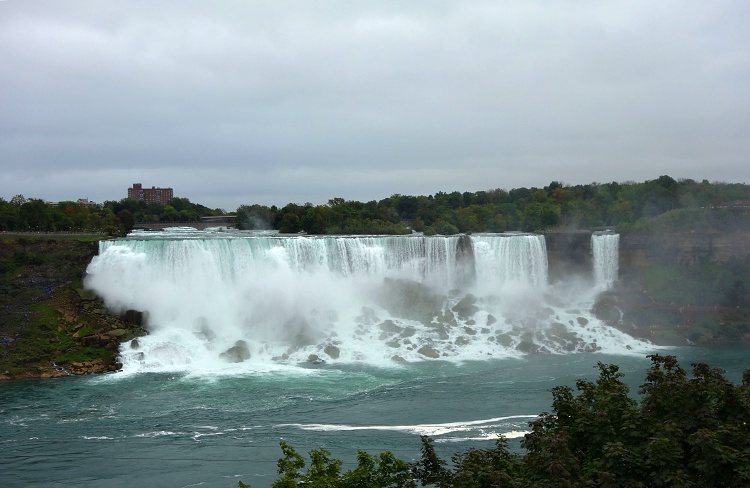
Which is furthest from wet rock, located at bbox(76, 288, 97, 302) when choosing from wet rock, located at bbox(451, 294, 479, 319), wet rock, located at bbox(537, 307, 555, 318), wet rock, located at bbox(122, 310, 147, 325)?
wet rock, located at bbox(537, 307, 555, 318)

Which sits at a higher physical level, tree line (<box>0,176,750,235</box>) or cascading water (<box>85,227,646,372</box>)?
tree line (<box>0,176,750,235</box>)

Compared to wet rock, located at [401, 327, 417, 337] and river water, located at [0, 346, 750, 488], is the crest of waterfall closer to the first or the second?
wet rock, located at [401, 327, 417, 337]

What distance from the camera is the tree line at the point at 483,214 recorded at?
48469mm

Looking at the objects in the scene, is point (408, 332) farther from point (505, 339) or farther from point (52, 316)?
point (52, 316)

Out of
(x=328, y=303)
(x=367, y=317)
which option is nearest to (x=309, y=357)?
(x=367, y=317)

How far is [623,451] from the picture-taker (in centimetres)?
938

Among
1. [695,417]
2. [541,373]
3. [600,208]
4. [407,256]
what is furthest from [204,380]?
[600,208]

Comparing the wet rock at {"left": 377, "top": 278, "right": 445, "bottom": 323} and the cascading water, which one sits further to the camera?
the wet rock at {"left": 377, "top": 278, "right": 445, "bottom": 323}

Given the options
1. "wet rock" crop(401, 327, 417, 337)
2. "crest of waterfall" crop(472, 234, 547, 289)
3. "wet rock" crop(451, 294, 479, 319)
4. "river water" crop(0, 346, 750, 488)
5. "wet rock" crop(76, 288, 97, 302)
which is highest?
"crest of waterfall" crop(472, 234, 547, 289)

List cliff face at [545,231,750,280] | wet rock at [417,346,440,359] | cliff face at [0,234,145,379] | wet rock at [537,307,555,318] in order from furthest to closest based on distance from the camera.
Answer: cliff face at [545,231,750,280] → wet rock at [537,307,555,318] → wet rock at [417,346,440,359] → cliff face at [0,234,145,379]

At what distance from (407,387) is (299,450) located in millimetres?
8084

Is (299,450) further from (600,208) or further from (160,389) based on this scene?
(600,208)

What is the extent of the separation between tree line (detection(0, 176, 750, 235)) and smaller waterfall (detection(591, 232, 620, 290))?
87.7 inches

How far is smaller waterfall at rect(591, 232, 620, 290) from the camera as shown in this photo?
144 feet
